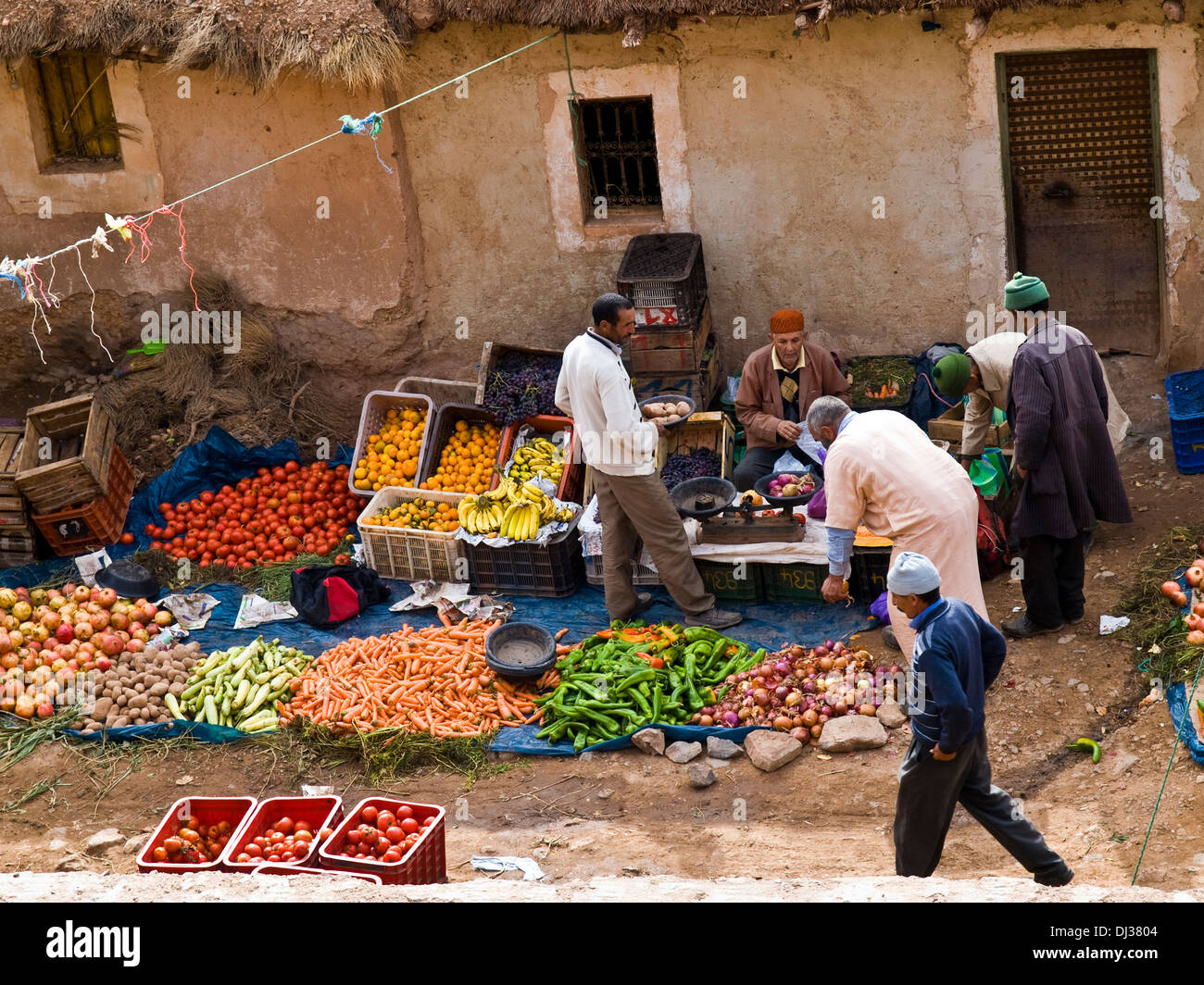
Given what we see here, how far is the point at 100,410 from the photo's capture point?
10234mm

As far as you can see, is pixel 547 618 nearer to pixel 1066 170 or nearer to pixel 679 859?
pixel 679 859

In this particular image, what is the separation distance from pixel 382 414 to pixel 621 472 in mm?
3071

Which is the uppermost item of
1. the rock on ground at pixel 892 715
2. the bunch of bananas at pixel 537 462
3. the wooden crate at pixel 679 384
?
the wooden crate at pixel 679 384

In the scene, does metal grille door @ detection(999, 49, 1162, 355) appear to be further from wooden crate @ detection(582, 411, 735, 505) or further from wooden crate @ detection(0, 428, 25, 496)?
wooden crate @ detection(0, 428, 25, 496)

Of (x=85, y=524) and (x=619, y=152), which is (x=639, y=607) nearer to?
(x=619, y=152)

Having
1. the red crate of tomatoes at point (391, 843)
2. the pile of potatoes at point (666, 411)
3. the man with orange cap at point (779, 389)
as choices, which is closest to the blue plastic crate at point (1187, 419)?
the man with orange cap at point (779, 389)

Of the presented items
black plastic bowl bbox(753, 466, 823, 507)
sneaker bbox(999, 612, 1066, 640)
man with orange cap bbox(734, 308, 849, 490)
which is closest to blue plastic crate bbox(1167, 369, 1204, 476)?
sneaker bbox(999, 612, 1066, 640)

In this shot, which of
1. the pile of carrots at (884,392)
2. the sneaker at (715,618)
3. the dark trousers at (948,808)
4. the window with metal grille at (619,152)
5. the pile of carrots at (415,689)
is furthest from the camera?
the window with metal grille at (619,152)

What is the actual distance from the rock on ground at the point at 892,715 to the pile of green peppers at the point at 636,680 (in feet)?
2.87

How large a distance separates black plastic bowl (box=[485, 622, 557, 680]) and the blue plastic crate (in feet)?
14.0

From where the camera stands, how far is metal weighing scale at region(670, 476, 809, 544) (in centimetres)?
830

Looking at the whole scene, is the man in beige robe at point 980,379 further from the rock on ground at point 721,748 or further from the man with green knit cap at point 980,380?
the rock on ground at point 721,748

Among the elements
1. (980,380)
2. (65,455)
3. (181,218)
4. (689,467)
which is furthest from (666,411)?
(65,455)

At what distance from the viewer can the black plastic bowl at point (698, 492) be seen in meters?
8.63
